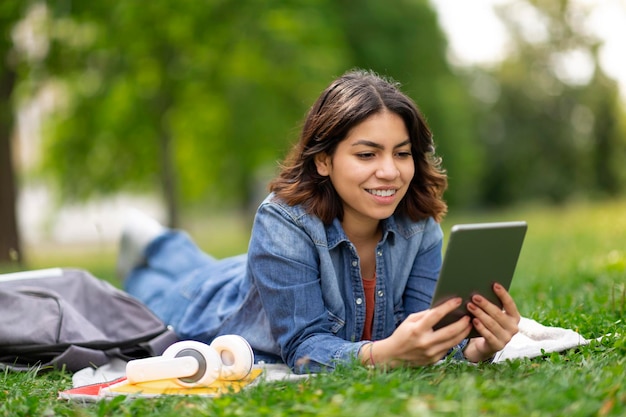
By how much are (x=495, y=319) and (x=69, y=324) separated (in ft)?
7.36

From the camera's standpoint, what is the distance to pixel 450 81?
2780cm

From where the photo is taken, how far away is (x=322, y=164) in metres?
3.54

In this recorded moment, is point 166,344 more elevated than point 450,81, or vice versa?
point 450,81

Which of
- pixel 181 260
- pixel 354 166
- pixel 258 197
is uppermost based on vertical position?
pixel 354 166

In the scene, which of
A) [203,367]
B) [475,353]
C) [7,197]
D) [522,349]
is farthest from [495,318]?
[7,197]

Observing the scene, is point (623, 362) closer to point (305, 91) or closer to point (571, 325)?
point (571, 325)

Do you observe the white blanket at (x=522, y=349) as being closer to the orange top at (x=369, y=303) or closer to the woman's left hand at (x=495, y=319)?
the woman's left hand at (x=495, y=319)

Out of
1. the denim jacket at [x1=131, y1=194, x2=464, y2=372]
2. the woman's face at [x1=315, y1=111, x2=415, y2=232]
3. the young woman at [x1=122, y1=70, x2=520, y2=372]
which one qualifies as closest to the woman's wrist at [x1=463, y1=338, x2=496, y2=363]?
the young woman at [x1=122, y1=70, x2=520, y2=372]

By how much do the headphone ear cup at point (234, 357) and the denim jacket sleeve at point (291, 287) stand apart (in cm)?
22

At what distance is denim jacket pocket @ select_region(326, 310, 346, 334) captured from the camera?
3.43m

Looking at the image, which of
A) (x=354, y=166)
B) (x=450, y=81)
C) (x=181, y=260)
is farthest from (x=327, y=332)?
(x=450, y=81)

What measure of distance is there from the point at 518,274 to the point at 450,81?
22.2m

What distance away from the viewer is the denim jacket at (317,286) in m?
3.31

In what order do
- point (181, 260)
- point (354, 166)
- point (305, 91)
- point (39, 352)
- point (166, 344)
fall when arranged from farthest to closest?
point (305, 91) → point (181, 260) → point (166, 344) → point (39, 352) → point (354, 166)
